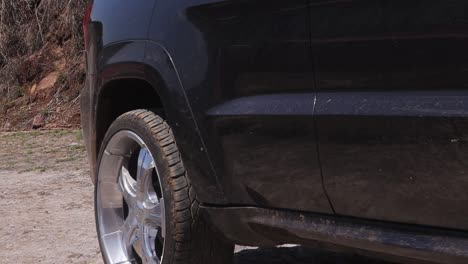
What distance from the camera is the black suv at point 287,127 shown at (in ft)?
7.85

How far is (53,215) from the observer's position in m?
6.13

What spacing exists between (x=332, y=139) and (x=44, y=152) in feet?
24.7

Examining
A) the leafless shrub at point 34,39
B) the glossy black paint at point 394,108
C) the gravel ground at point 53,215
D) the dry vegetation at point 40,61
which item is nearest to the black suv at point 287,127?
the glossy black paint at point 394,108

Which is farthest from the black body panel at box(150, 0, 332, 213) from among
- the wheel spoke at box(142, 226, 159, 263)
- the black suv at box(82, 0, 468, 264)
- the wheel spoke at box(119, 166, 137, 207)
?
the wheel spoke at box(119, 166, 137, 207)

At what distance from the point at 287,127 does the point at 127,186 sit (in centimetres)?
134

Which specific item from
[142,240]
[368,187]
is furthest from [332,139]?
[142,240]

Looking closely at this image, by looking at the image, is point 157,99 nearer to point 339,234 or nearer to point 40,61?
point 339,234

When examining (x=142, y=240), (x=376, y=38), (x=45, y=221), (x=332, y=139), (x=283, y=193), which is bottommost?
(x=45, y=221)

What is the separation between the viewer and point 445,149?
7.72 ft

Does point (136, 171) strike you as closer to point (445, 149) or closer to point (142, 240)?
point (142, 240)

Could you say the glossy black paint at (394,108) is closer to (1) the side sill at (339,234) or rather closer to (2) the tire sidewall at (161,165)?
(1) the side sill at (339,234)

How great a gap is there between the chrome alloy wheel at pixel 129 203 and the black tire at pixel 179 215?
0.30 feet

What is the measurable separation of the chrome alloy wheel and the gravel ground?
0.82 metres

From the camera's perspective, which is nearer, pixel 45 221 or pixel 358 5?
pixel 358 5
